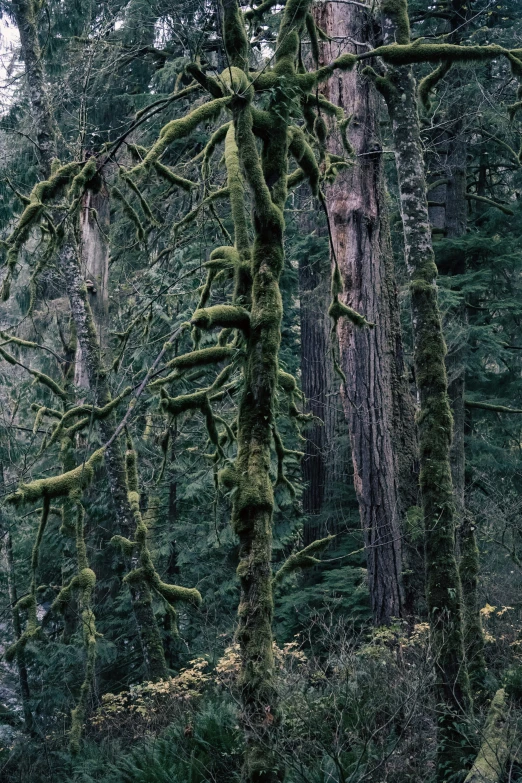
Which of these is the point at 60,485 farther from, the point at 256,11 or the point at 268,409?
the point at 256,11

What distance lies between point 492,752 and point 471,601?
1.69 metres

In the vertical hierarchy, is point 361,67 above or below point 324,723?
above

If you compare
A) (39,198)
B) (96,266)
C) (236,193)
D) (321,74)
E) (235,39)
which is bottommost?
(236,193)

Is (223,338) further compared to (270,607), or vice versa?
(223,338)

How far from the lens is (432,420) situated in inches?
226

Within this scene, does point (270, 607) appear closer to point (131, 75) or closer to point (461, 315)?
point (461, 315)

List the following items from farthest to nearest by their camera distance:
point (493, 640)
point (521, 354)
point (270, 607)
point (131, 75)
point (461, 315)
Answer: point (521, 354)
point (131, 75)
point (461, 315)
point (493, 640)
point (270, 607)

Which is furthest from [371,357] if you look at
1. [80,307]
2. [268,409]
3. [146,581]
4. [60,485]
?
[60,485]

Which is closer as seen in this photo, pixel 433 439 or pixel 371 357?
pixel 433 439

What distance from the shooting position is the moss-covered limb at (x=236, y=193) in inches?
171

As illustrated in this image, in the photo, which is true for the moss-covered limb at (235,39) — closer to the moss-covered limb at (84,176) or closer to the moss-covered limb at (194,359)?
the moss-covered limb at (84,176)

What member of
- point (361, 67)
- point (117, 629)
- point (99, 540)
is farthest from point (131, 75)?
point (117, 629)

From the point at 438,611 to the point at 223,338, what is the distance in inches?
101

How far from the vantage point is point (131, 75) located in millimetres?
14164
